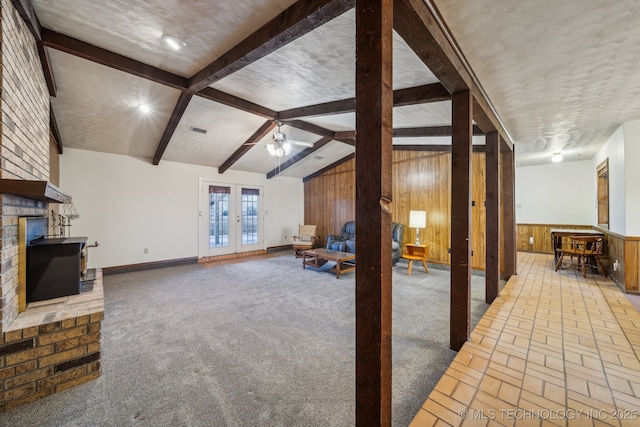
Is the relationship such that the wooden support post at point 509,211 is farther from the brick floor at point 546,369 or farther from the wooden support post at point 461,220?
the wooden support post at point 461,220

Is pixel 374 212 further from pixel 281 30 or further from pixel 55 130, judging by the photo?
pixel 55 130

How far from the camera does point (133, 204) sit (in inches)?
209

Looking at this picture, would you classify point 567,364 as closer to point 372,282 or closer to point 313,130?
point 372,282

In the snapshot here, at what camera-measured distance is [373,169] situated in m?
1.10

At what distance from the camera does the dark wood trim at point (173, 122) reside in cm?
346

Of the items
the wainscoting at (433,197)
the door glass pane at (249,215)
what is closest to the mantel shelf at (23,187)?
the wainscoting at (433,197)

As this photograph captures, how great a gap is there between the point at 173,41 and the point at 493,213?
3910mm

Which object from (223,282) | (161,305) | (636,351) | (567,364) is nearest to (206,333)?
(161,305)

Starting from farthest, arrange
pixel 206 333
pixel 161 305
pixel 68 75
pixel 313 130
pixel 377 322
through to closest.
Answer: pixel 313 130 → pixel 161 305 → pixel 68 75 → pixel 206 333 → pixel 377 322

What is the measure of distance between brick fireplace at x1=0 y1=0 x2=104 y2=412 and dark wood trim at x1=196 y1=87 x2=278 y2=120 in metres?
1.57

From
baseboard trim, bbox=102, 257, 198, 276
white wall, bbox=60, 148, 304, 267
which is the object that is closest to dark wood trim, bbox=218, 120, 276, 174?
white wall, bbox=60, 148, 304, 267

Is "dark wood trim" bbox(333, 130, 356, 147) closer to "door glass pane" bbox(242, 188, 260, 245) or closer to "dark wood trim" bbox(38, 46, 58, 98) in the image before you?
"door glass pane" bbox(242, 188, 260, 245)

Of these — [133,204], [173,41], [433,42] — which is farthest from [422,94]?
[133,204]

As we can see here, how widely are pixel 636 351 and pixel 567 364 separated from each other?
703mm
